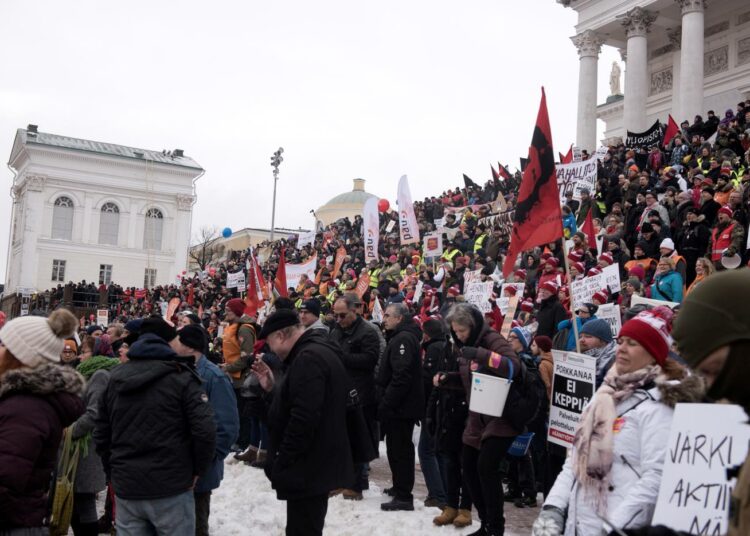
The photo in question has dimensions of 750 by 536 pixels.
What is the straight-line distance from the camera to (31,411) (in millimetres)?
3443

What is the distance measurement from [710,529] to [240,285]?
961 inches

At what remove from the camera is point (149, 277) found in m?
69.4

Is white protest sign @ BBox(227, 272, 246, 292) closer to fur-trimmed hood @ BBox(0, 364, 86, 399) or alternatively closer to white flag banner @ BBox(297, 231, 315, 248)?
white flag banner @ BBox(297, 231, 315, 248)

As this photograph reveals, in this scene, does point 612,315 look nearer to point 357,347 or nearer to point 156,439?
point 357,347

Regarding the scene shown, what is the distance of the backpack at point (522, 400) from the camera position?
591 centimetres

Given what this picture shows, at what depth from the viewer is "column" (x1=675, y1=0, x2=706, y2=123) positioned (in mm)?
28062

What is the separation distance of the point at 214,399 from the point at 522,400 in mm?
2393

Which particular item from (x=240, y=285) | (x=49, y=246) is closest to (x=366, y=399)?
(x=240, y=285)

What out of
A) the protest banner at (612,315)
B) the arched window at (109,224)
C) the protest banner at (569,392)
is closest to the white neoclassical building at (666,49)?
the protest banner at (612,315)

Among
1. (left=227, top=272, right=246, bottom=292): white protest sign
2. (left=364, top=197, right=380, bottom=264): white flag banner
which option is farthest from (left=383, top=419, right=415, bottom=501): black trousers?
(left=227, top=272, right=246, bottom=292): white protest sign

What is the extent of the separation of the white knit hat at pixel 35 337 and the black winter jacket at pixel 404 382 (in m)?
4.02

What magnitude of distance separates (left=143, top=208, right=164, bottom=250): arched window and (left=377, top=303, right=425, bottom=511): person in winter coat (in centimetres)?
6525

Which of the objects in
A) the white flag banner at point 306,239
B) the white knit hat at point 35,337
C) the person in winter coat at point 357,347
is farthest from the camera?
the white flag banner at point 306,239

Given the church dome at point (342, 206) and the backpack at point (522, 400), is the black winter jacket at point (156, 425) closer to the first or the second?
the backpack at point (522, 400)
